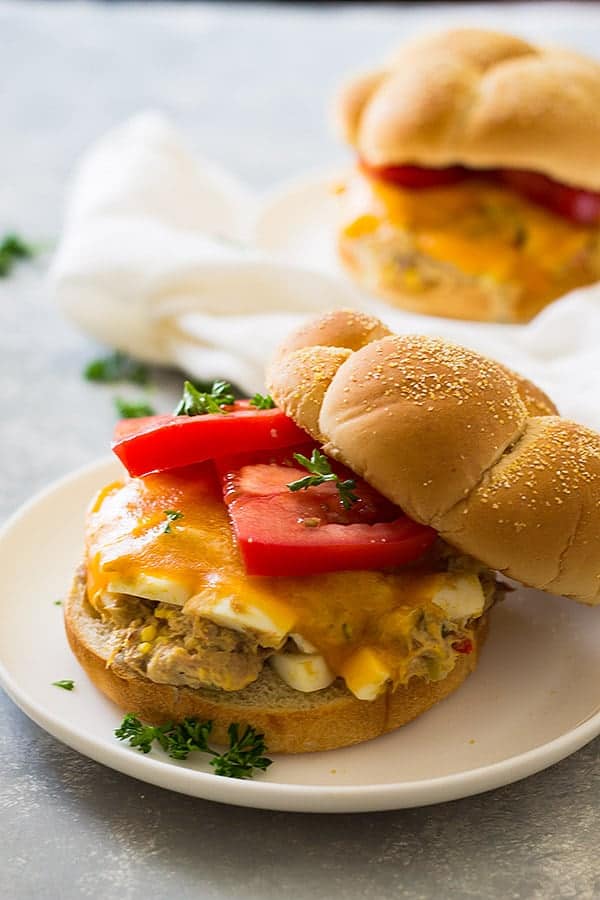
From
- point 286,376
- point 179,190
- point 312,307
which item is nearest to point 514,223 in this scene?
point 312,307

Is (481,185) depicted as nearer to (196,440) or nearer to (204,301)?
(204,301)

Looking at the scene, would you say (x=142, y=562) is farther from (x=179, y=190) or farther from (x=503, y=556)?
(x=179, y=190)

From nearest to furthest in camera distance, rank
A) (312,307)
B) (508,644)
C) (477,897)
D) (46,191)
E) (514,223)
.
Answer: (477,897)
(508,644)
(312,307)
(514,223)
(46,191)

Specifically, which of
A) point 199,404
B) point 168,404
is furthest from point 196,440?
point 168,404

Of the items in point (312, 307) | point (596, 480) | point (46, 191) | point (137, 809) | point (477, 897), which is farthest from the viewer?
point (46, 191)

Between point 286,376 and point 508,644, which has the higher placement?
point 286,376

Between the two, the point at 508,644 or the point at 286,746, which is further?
the point at 508,644

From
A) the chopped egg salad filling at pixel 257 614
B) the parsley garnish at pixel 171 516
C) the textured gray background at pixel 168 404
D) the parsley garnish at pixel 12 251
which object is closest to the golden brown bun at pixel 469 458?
the chopped egg salad filling at pixel 257 614
